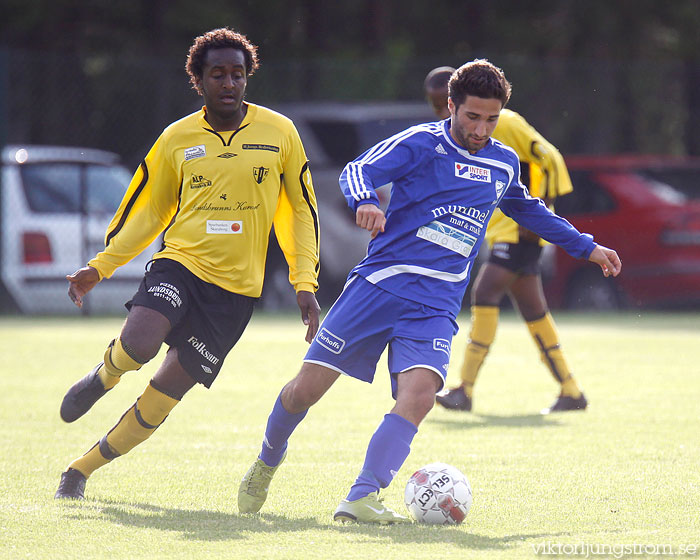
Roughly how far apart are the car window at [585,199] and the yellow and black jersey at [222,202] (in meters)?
10.2

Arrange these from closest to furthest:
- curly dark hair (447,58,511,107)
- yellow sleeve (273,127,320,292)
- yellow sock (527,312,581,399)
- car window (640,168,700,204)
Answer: curly dark hair (447,58,511,107), yellow sleeve (273,127,320,292), yellow sock (527,312,581,399), car window (640,168,700,204)

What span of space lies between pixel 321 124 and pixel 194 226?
1063cm

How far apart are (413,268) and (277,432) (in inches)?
35.0

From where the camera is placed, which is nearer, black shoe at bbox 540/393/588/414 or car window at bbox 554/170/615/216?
black shoe at bbox 540/393/588/414

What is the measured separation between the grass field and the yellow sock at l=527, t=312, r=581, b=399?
0.23 m

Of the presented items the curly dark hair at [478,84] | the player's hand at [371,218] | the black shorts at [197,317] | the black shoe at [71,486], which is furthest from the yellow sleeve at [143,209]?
Result: the curly dark hair at [478,84]

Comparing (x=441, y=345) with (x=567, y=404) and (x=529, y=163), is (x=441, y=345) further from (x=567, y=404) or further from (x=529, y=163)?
(x=529, y=163)

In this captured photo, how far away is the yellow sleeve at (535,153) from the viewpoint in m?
8.17

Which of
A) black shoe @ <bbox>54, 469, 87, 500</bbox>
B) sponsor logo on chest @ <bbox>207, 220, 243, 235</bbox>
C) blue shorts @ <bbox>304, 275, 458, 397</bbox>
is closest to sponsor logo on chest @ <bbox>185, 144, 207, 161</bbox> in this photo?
sponsor logo on chest @ <bbox>207, 220, 243, 235</bbox>

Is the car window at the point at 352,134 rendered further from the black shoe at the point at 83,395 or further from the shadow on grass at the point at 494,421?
the black shoe at the point at 83,395

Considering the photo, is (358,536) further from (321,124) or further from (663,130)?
(663,130)

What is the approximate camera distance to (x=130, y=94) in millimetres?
18312

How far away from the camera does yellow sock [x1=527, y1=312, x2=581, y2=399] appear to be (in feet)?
27.2

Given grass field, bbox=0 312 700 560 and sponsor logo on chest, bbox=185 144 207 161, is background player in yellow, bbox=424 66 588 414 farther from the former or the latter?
sponsor logo on chest, bbox=185 144 207 161
